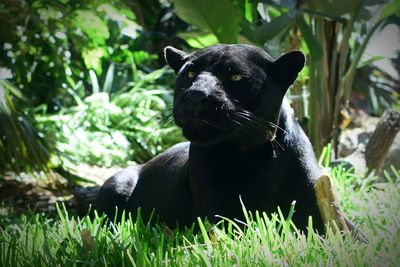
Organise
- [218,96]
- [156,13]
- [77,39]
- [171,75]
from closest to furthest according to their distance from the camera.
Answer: [218,96] < [77,39] < [171,75] < [156,13]

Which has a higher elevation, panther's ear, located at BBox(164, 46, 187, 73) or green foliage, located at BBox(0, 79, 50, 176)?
Result: panther's ear, located at BBox(164, 46, 187, 73)

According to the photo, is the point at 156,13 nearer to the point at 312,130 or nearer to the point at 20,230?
the point at 312,130

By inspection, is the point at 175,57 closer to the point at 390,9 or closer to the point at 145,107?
the point at 390,9

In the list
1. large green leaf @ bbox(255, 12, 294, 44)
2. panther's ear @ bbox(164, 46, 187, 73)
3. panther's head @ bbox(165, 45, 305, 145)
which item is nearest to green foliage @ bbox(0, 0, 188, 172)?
large green leaf @ bbox(255, 12, 294, 44)

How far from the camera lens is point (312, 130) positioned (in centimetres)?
654

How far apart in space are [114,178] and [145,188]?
0.96ft

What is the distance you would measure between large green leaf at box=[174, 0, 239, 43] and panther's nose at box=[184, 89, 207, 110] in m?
2.99

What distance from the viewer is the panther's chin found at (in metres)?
3.05

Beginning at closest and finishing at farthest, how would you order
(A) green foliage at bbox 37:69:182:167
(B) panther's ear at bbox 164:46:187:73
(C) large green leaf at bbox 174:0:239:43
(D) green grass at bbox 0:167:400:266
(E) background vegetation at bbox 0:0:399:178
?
1. (D) green grass at bbox 0:167:400:266
2. (B) panther's ear at bbox 164:46:187:73
3. (C) large green leaf at bbox 174:0:239:43
4. (E) background vegetation at bbox 0:0:399:178
5. (A) green foliage at bbox 37:69:182:167

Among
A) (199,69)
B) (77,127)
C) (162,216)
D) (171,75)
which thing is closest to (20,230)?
(162,216)

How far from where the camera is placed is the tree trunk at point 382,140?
5.82m

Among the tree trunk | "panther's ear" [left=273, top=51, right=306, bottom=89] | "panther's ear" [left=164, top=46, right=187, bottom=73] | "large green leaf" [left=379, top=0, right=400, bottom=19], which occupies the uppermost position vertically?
"panther's ear" [left=164, top=46, right=187, bottom=73]

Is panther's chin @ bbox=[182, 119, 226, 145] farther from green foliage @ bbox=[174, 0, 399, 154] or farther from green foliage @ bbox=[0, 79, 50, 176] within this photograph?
green foliage @ bbox=[0, 79, 50, 176]

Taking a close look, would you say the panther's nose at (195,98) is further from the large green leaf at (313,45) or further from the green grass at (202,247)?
the large green leaf at (313,45)
